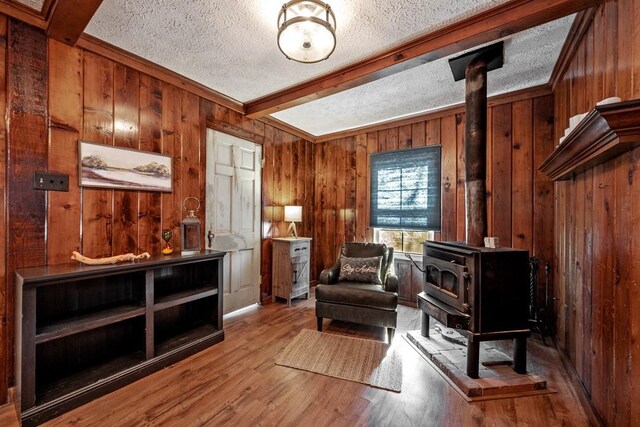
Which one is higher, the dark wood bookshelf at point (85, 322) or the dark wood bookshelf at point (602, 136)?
the dark wood bookshelf at point (602, 136)

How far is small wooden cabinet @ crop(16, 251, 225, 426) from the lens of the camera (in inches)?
62.6

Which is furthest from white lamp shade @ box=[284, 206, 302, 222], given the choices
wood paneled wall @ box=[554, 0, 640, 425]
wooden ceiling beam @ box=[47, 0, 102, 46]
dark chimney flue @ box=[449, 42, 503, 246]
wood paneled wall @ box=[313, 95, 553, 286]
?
wood paneled wall @ box=[554, 0, 640, 425]

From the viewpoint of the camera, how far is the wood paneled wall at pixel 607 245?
1.29m

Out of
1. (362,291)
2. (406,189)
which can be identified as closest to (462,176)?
(406,189)

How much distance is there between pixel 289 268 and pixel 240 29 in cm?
273

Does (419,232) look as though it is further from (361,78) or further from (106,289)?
(106,289)

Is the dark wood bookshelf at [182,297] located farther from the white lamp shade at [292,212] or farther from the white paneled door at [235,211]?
the white lamp shade at [292,212]

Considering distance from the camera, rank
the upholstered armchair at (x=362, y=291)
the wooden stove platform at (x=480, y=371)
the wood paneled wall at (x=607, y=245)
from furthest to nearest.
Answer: the upholstered armchair at (x=362, y=291) → the wooden stove platform at (x=480, y=371) → the wood paneled wall at (x=607, y=245)

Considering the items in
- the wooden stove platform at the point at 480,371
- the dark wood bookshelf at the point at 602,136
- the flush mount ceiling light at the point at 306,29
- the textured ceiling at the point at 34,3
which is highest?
the textured ceiling at the point at 34,3

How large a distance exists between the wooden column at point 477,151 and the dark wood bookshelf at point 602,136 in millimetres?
517

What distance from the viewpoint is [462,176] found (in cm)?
342

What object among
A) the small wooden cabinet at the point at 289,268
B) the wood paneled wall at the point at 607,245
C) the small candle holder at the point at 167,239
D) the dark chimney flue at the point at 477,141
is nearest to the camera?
the wood paneled wall at the point at 607,245

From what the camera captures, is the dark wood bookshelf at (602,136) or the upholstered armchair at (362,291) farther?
the upholstered armchair at (362,291)

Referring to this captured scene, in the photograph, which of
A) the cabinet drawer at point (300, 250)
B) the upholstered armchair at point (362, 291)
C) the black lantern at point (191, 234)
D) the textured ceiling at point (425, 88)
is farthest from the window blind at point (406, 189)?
the black lantern at point (191, 234)
